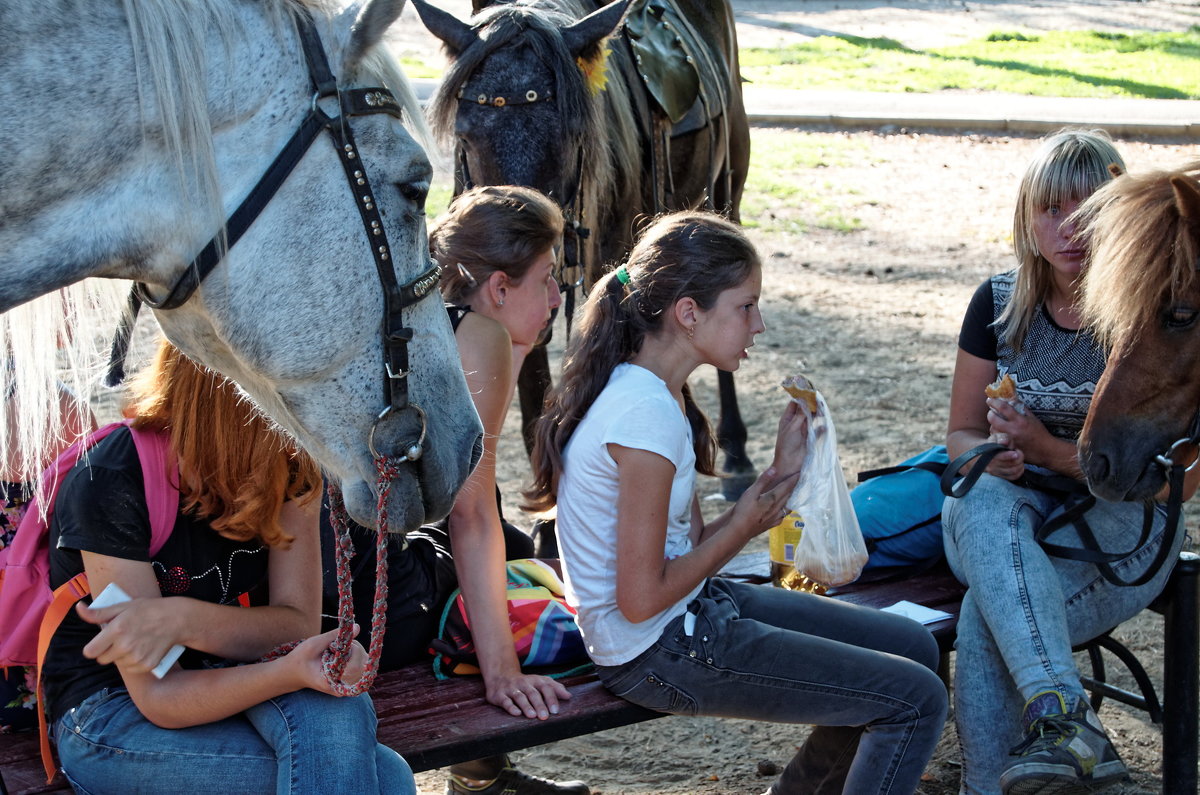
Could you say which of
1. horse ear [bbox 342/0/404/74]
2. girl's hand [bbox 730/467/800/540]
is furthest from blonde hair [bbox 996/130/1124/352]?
horse ear [bbox 342/0/404/74]

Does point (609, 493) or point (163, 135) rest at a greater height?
point (163, 135)

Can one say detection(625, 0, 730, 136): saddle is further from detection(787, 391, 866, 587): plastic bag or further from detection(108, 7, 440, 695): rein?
detection(108, 7, 440, 695): rein

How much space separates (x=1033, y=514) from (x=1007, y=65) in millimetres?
12625

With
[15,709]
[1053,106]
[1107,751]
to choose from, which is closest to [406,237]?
[15,709]

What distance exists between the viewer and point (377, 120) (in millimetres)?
1604

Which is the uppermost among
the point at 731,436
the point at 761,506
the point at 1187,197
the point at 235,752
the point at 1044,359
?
the point at 1187,197

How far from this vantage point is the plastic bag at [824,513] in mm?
2465

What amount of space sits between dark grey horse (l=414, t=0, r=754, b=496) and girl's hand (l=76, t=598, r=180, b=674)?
1819mm

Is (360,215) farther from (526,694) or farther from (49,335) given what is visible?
(526,694)

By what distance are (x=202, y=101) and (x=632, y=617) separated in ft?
4.08

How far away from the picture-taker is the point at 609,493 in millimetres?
2355

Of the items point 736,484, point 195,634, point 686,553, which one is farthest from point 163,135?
point 736,484

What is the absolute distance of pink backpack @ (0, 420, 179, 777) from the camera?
199 centimetres

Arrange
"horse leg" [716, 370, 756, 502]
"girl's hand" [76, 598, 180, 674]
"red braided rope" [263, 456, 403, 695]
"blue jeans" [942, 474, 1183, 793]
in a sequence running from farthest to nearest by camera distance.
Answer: "horse leg" [716, 370, 756, 502]
"blue jeans" [942, 474, 1183, 793]
"girl's hand" [76, 598, 180, 674]
"red braided rope" [263, 456, 403, 695]
